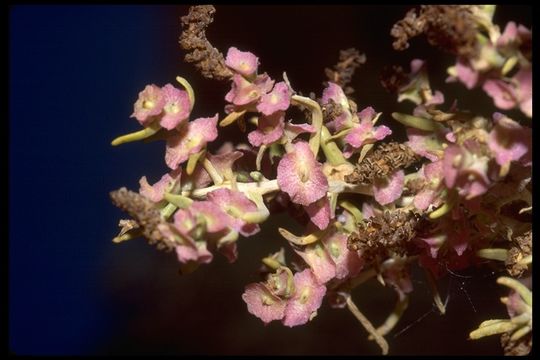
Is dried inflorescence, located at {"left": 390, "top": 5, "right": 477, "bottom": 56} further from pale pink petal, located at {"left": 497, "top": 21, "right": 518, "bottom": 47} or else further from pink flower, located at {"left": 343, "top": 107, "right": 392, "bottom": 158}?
pink flower, located at {"left": 343, "top": 107, "right": 392, "bottom": 158}

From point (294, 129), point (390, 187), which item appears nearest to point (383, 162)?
point (390, 187)

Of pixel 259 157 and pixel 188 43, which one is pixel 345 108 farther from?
pixel 188 43

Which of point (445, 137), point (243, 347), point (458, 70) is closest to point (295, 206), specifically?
point (445, 137)

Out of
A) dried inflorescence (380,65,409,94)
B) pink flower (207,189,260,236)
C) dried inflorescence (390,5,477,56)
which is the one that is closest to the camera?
dried inflorescence (390,5,477,56)

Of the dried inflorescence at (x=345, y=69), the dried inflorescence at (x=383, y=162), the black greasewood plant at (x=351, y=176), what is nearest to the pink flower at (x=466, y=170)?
the black greasewood plant at (x=351, y=176)

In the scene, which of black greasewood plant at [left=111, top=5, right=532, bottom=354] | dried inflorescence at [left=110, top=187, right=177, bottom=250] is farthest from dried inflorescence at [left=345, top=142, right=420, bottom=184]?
dried inflorescence at [left=110, top=187, right=177, bottom=250]

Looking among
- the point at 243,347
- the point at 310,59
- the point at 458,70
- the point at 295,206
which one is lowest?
the point at 243,347

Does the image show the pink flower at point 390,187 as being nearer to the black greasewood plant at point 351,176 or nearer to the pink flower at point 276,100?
the black greasewood plant at point 351,176
